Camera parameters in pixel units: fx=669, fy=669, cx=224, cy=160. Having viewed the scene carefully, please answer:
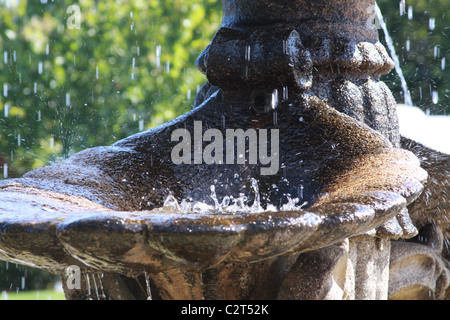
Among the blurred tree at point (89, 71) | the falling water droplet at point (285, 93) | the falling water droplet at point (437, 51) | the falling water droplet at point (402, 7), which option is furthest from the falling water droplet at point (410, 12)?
the falling water droplet at point (285, 93)

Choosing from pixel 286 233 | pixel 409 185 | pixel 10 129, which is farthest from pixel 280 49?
pixel 10 129

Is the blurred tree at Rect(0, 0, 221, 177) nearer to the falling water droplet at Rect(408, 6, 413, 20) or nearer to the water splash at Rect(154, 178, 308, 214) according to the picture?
the falling water droplet at Rect(408, 6, 413, 20)

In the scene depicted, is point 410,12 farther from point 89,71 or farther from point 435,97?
point 89,71

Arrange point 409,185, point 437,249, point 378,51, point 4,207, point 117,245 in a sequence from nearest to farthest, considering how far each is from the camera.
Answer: point 117,245, point 4,207, point 409,185, point 378,51, point 437,249

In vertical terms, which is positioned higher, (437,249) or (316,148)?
(316,148)

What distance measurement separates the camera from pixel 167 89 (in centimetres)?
868

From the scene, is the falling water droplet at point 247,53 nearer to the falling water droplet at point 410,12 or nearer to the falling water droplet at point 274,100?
the falling water droplet at point 274,100

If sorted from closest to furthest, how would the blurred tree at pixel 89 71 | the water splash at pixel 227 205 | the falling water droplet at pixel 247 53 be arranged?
the water splash at pixel 227 205 → the falling water droplet at pixel 247 53 → the blurred tree at pixel 89 71

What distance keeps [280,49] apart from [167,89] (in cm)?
617

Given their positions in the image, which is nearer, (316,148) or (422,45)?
(316,148)

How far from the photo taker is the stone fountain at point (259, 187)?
5.18 feet

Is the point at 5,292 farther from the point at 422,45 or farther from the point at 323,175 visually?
the point at 323,175

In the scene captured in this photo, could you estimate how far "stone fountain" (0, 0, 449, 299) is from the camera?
1580 millimetres

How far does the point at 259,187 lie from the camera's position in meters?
2.61
